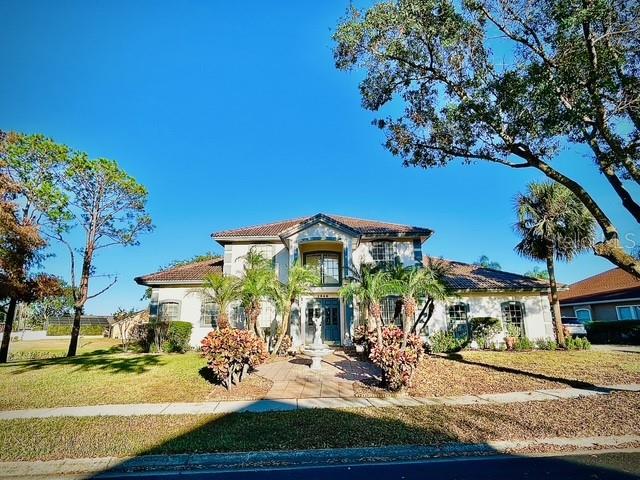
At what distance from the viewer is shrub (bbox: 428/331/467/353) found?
17672 mm

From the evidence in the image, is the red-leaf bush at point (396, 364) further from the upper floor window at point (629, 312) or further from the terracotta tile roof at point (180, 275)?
the upper floor window at point (629, 312)

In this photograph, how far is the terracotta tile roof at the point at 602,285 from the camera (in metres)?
25.8

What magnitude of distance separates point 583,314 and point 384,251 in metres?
20.2

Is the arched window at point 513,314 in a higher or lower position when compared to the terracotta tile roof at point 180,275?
lower

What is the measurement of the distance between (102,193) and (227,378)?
15.1m

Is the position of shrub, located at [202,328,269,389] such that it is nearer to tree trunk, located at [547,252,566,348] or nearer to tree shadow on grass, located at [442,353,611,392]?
tree shadow on grass, located at [442,353,611,392]

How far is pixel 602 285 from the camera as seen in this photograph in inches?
1109

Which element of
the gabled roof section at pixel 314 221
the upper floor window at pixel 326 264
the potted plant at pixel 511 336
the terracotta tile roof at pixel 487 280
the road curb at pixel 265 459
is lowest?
the road curb at pixel 265 459

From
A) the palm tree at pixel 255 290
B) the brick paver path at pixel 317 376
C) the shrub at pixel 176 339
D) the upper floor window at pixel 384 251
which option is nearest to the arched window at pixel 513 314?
the upper floor window at pixel 384 251

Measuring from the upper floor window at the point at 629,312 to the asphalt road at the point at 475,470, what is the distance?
82.6ft

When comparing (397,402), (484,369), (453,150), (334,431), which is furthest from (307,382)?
(453,150)

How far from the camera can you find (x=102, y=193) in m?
19.3

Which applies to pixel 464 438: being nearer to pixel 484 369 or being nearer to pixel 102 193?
pixel 484 369

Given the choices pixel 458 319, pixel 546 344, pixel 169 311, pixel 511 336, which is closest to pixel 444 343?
pixel 458 319
